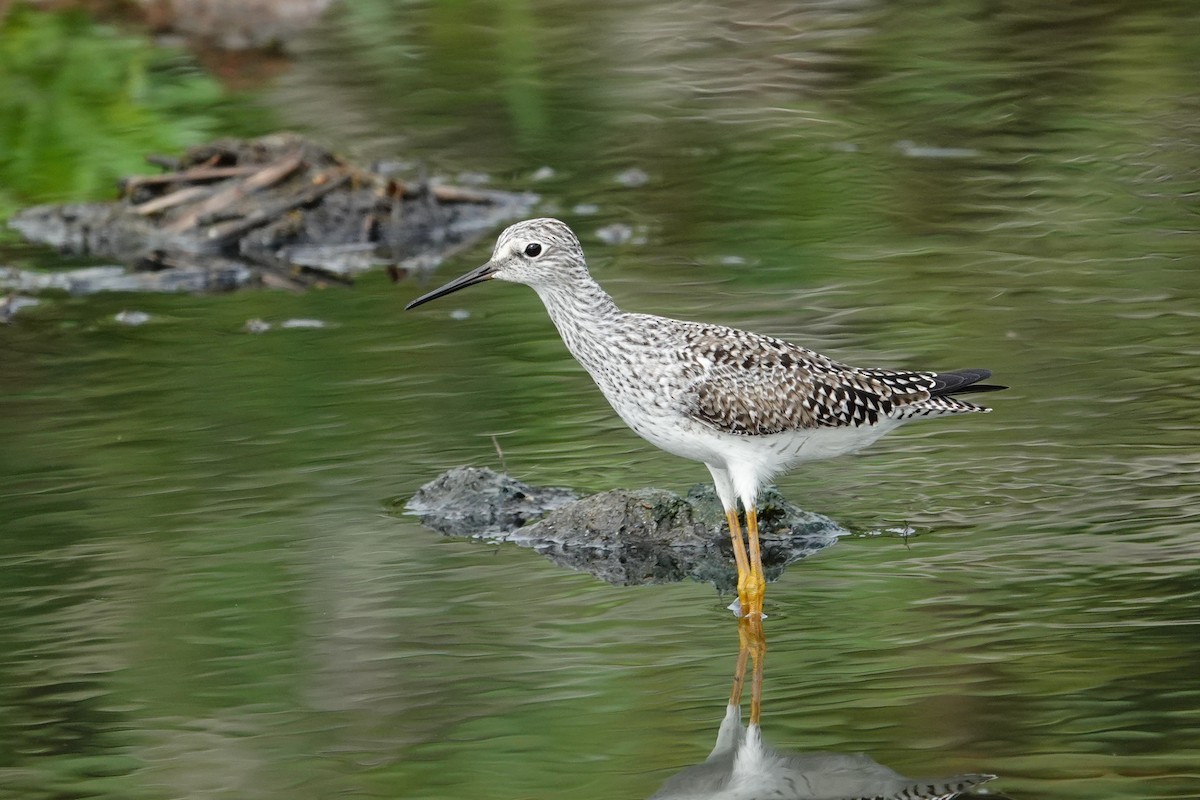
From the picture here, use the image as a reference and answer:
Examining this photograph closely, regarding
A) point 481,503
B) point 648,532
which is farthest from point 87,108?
point 648,532

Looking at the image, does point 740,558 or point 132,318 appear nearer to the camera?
→ point 740,558

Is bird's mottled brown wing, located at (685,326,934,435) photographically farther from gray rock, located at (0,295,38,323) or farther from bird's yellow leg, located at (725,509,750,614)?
gray rock, located at (0,295,38,323)

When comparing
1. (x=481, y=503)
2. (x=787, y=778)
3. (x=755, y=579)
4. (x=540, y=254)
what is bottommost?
(x=787, y=778)

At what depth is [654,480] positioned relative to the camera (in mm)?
9797

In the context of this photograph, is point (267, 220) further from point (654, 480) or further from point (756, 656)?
point (756, 656)

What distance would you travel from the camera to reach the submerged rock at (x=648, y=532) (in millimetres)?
8773

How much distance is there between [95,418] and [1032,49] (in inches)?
436

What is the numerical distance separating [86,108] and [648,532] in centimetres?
1181

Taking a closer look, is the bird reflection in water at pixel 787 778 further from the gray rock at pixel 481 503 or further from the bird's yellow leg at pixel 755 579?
the gray rock at pixel 481 503

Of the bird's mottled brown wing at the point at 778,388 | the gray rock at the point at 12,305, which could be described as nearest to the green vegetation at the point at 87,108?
the gray rock at the point at 12,305

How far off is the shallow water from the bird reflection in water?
0.08 metres

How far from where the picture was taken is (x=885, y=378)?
29.2 feet

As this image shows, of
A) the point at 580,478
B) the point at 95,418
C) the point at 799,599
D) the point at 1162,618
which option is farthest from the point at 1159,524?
the point at 95,418

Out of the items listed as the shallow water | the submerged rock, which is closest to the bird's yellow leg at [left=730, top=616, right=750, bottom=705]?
the shallow water
